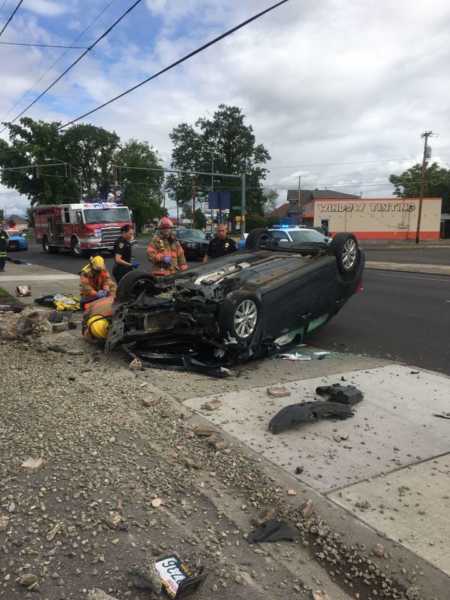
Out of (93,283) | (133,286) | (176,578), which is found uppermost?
(133,286)

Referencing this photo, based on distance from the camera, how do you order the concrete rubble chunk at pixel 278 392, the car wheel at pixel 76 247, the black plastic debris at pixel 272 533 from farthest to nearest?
the car wheel at pixel 76 247 → the concrete rubble chunk at pixel 278 392 → the black plastic debris at pixel 272 533

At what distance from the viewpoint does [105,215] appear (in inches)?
1013

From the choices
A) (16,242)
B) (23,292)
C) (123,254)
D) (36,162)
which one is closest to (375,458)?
(123,254)

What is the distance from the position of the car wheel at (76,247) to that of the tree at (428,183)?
6541 cm

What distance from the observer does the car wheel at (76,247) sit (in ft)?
84.7

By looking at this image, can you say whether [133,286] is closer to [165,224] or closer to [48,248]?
[165,224]

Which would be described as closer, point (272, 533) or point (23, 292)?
point (272, 533)

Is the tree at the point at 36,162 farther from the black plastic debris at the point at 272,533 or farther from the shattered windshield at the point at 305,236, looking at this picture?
the black plastic debris at the point at 272,533

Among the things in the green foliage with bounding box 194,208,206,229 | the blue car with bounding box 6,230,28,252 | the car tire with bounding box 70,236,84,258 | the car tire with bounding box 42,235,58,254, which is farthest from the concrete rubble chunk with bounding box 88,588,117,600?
the green foliage with bounding box 194,208,206,229

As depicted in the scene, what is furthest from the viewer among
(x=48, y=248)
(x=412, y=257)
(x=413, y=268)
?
(x=48, y=248)

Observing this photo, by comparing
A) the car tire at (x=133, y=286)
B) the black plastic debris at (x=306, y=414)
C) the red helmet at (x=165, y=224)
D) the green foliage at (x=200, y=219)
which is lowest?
the green foliage at (x=200, y=219)

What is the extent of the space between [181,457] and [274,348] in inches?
108

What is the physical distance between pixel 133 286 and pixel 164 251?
156 centimetres

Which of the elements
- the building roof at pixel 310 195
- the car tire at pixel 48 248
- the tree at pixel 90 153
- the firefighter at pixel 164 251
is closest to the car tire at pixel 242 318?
the firefighter at pixel 164 251
